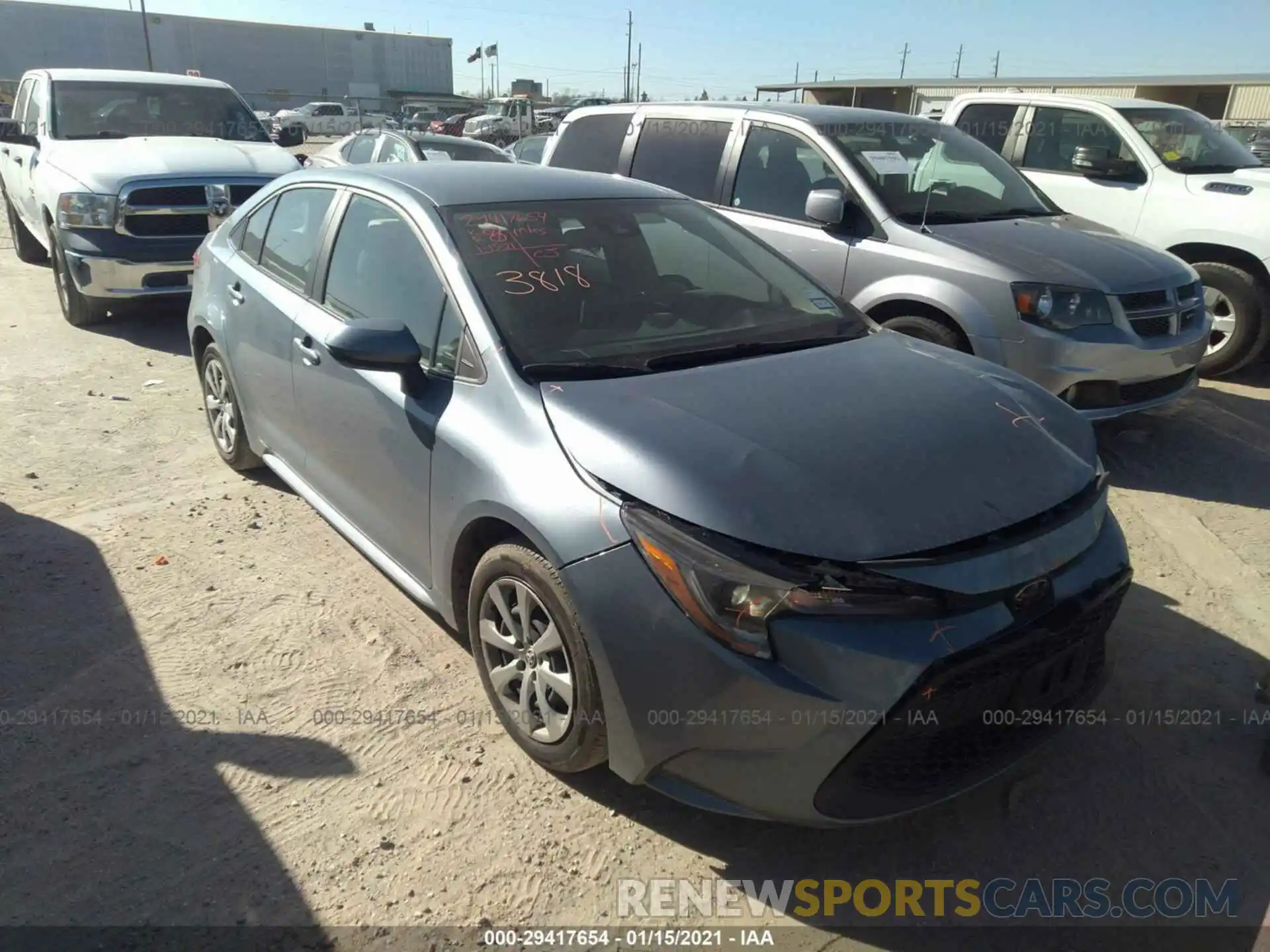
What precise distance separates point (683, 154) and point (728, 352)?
146 inches

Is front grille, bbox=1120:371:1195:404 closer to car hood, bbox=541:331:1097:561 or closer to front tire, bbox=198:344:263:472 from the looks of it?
car hood, bbox=541:331:1097:561

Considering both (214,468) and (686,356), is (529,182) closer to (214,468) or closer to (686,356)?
(686,356)

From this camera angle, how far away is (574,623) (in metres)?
2.40

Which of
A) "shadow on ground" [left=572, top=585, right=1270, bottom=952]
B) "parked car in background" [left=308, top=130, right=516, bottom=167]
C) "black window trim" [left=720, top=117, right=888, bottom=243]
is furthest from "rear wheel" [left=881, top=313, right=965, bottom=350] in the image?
"parked car in background" [left=308, top=130, right=516, bottom=167]

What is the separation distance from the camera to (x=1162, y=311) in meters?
5.12

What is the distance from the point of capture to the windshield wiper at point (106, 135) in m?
8.35

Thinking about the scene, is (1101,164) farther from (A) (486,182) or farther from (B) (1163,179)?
(A) (486,182)

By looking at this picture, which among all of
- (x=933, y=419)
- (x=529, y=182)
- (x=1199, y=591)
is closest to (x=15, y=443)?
(x=529, y=182)

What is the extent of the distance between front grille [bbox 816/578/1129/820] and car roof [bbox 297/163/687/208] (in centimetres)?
229

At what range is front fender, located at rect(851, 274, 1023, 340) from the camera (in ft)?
16.0

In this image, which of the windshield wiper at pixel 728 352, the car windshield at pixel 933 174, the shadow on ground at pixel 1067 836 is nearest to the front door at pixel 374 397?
the windshield wiper at pixel 728 352

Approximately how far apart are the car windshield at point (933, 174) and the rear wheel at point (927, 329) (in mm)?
598

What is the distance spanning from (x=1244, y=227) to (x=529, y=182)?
223 inches

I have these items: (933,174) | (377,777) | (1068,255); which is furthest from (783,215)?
(377,777)
